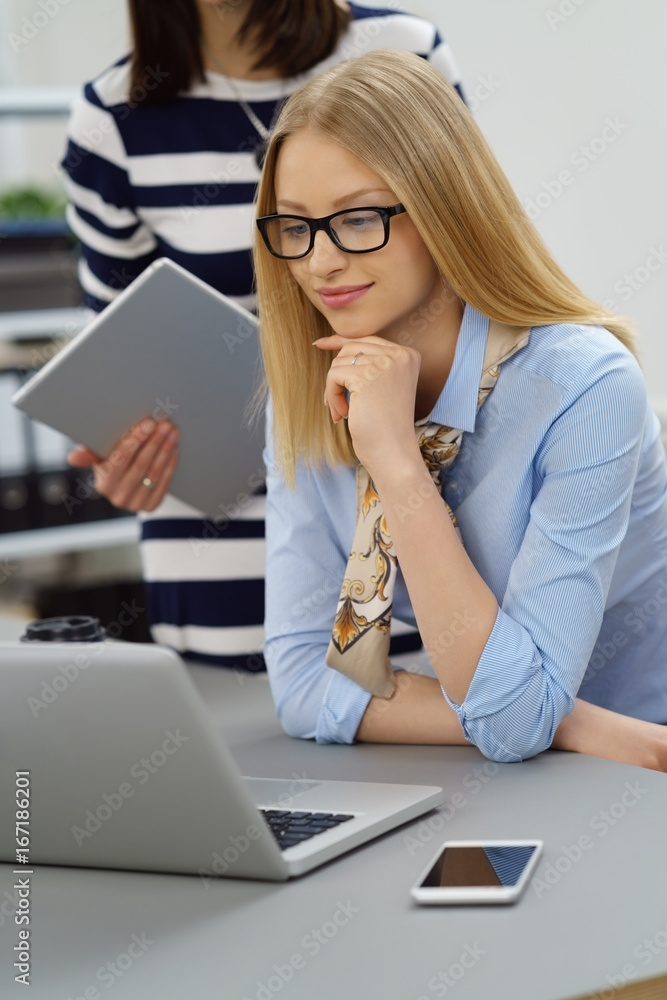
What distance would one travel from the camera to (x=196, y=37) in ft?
5.40

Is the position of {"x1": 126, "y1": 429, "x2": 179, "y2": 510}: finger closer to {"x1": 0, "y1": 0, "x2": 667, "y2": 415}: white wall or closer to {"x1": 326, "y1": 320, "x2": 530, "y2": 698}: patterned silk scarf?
{"x1": 326, "y1": 320, "x2": 530, "y2": 698}: patterned silk scarf

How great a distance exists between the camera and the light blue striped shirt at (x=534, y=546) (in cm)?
108

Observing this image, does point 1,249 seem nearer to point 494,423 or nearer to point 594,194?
point 594,194

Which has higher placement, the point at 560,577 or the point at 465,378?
the point at 465,378

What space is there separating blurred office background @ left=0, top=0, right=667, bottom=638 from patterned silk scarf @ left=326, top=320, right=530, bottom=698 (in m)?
1.24

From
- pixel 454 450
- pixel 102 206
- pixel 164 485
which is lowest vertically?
pixel 164 485

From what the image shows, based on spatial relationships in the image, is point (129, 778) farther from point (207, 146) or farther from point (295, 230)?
point (207, 146)

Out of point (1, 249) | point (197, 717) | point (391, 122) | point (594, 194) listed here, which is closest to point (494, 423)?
point (391, 122)

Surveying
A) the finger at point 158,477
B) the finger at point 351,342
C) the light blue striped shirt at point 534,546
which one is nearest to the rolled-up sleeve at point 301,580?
the light blue striped shirt at point 534,546

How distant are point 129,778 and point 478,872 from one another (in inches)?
10.0

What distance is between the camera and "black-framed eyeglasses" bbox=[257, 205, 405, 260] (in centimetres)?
112

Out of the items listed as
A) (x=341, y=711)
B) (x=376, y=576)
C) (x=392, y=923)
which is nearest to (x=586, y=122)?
(x=376, y=576)

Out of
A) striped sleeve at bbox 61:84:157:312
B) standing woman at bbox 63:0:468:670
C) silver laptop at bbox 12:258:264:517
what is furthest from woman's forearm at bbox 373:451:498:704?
striped sleeve at bbox 61:84:157:312

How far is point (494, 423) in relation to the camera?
119cm
